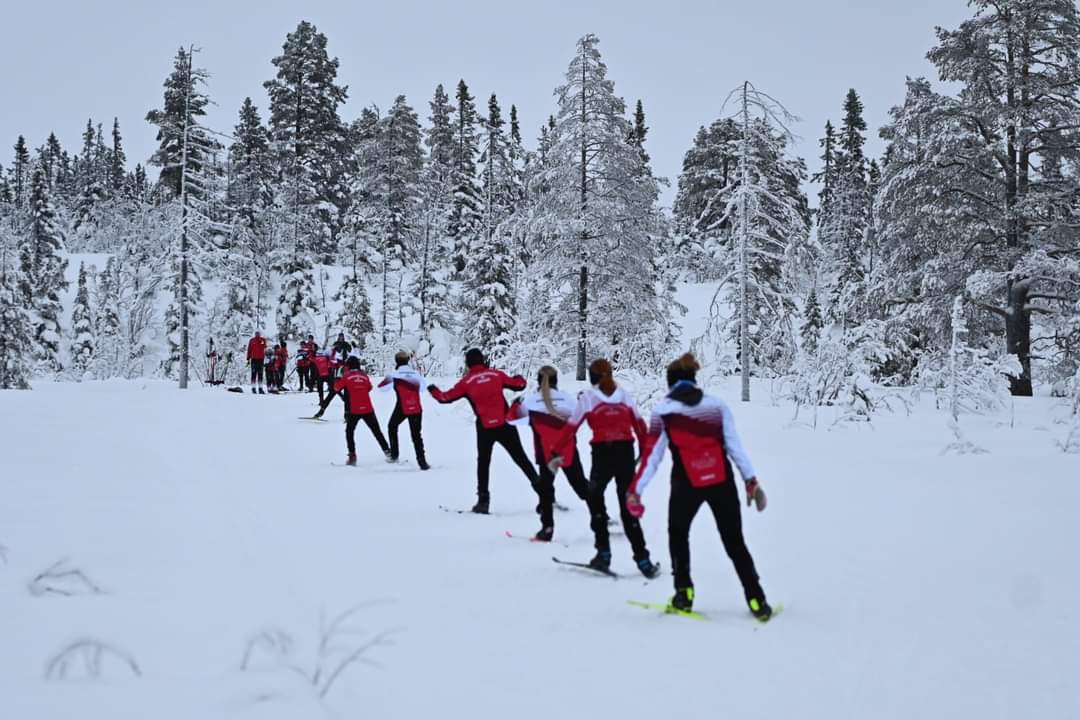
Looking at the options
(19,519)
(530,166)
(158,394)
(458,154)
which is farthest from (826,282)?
(19,519)

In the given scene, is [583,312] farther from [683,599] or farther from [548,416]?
[683,599]

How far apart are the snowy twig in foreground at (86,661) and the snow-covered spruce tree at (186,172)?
26.7 m

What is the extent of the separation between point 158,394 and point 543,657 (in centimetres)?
2383

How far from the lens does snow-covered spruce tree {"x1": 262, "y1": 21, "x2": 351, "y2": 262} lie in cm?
4247

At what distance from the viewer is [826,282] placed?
5109 cm

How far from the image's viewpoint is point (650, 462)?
5.76m

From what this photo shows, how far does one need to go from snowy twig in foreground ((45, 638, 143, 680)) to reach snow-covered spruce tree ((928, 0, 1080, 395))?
62.2 ft

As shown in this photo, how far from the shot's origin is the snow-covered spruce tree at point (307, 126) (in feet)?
139

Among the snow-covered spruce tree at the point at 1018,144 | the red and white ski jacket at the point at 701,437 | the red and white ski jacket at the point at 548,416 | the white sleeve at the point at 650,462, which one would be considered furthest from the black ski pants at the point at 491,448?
the snow-covered spruce tree at the point at 1018,144

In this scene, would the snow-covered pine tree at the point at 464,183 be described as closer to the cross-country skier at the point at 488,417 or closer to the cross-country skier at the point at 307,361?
the cross-country skier at the point at 307,361

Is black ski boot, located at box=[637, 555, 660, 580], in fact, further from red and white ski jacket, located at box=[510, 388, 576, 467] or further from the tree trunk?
the tree trunk

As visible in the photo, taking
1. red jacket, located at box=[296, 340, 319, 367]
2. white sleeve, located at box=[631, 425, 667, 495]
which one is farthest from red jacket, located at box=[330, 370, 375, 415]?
red jacket, located at box=[296, 340, 319, 367]

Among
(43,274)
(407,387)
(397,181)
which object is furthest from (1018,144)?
(43,274)

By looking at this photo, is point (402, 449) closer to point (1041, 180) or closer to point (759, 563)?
point (759, 563)
